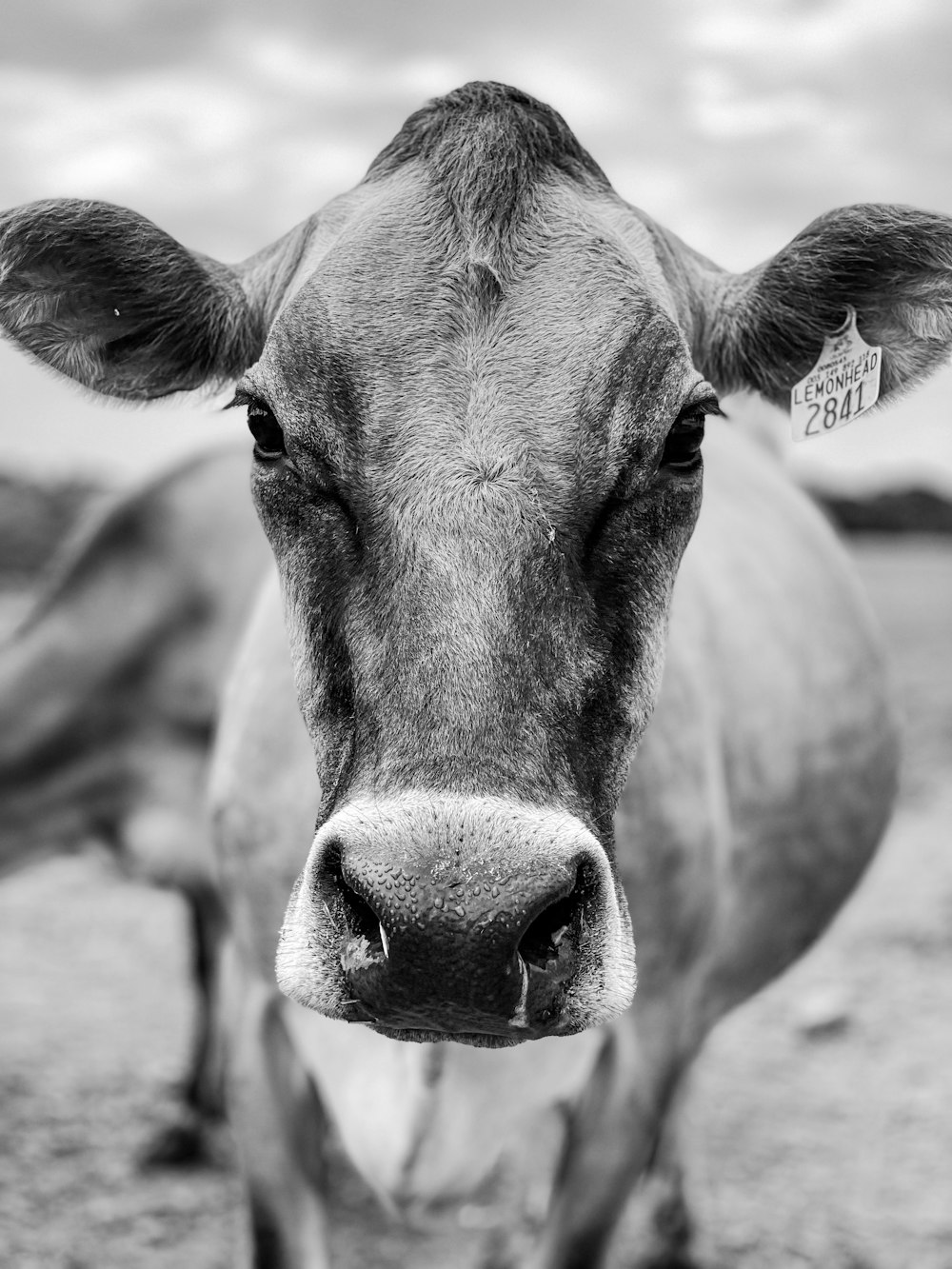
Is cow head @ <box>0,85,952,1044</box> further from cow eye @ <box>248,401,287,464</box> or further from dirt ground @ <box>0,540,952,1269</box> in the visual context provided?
dirt ground @ <box>0,540,952,1269</box>

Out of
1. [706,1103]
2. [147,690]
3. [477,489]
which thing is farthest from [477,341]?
[706,1103]

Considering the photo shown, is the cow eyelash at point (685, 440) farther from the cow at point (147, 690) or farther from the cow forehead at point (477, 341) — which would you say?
the cow at point (147, 690)

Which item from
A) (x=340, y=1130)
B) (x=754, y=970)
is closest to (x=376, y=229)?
(x=340, y=1130)

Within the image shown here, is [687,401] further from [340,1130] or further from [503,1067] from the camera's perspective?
[340,1130]

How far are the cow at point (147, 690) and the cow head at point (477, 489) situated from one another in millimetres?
2238

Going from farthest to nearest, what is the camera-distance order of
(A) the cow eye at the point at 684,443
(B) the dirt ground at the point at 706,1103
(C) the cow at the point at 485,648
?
(B) the dirt ground at the point at 706,1103 → (A) the cow eye at the point at 684,443 → (C) the cow at the point at 485,648

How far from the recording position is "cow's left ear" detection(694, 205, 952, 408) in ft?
8.38

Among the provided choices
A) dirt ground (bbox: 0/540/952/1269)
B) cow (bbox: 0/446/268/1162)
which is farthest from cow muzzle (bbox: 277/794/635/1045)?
cow (bbox: 0/446/268/1162)

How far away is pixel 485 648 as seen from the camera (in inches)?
75.0

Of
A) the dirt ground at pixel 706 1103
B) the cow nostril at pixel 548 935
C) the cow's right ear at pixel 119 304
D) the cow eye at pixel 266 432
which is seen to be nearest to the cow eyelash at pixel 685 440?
the cow eye at pixel 266 432

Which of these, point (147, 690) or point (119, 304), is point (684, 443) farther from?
point (147, 690)

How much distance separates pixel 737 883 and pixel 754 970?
0.39 meters

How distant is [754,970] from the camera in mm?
3568

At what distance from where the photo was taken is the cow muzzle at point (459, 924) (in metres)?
1.75
